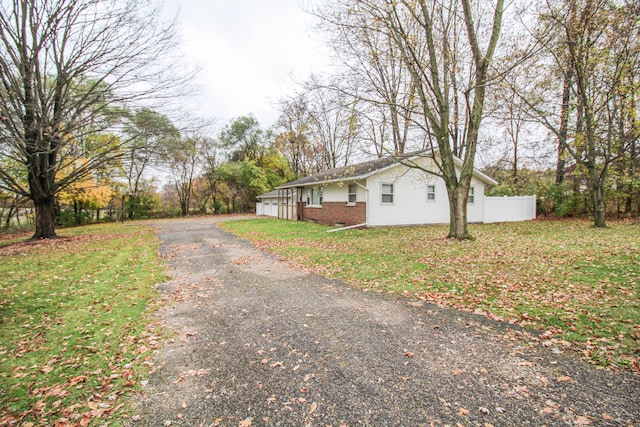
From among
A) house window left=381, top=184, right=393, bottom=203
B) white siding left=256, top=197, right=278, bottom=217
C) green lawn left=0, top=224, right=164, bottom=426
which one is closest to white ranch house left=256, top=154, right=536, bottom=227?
house window left=381, top=184, right=393, bottom=203

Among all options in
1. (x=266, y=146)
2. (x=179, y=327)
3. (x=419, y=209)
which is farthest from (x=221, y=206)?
(x=179, y=327)

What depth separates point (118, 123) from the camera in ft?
42.1

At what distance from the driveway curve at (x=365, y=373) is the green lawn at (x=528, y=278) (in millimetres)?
573

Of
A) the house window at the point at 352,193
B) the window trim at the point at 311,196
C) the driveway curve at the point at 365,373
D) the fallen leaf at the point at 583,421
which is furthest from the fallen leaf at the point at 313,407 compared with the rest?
the window trim at the point at 311,196

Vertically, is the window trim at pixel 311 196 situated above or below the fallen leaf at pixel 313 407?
above

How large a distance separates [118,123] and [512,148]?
26.7m

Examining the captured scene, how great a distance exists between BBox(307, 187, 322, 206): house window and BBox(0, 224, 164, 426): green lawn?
45.6 feet

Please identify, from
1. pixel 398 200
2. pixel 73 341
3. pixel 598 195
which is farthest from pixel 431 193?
pixel 73 341

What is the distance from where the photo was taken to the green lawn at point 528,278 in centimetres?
374

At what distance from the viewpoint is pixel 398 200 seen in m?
16.2

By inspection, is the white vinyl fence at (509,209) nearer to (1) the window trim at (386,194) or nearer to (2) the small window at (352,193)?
(1) the window trim at (386,194)

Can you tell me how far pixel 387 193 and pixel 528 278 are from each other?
34.3 feet

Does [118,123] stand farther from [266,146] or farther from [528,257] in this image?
[266,146]

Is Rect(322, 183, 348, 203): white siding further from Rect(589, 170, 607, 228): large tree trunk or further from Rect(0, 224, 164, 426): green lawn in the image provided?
Rect(0, 224, 164, 426): green lawn
